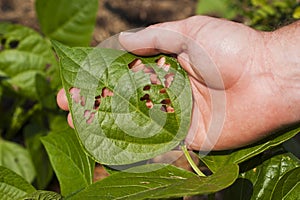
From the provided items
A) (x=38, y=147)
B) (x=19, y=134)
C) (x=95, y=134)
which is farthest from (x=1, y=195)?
(x=19, y=134)

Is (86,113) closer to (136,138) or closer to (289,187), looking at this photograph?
(136,138)

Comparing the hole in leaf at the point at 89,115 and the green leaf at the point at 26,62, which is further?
the green leaf at the point at 26,62

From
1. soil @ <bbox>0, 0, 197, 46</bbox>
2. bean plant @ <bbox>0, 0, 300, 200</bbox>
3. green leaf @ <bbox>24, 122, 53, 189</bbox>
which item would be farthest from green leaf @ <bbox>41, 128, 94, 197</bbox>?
soil @ <bbox>0, 0, 197, 46</bbox>

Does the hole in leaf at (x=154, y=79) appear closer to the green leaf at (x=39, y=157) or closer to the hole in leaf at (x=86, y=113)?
the hole in leaf at (x=86, y=113)

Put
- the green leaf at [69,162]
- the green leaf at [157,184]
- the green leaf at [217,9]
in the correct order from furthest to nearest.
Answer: the green leaf at [217,9], the green leaf at [69,162], the green leaf at [157,184]

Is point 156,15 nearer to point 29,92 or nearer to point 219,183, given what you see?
point 29,92

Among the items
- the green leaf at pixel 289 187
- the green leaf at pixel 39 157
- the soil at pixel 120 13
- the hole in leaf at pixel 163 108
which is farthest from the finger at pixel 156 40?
the soil at pixel 120 13

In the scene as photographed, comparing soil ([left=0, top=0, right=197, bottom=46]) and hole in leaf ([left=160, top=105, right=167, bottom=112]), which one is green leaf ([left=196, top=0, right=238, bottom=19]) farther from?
hole in leaf ([left=160, top=105, right=167, bottom=112])
